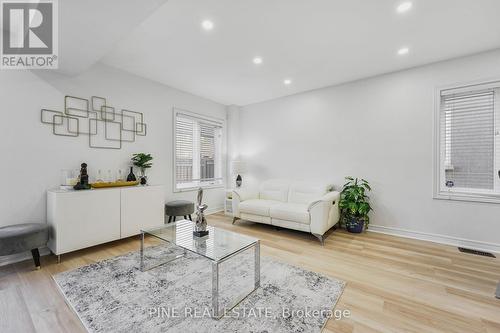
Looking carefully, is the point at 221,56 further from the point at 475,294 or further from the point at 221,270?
the point at 475,294

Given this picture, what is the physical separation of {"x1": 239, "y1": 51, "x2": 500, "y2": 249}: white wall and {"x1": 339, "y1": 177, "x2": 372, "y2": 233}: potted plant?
0.20 m

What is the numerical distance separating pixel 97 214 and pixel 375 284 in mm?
3289

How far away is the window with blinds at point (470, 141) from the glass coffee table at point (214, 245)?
3080 millimetres

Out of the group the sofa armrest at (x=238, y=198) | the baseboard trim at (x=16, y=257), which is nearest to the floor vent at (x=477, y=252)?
the sofa armrest at (x=238, y=198)

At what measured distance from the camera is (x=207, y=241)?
2.03 m

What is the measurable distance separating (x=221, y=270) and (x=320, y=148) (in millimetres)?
2913

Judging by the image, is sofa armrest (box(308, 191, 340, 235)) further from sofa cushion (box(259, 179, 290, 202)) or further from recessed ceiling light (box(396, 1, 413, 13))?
recessed ceiling light (box(396, 1, 413, 13))

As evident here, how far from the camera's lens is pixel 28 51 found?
2410mm

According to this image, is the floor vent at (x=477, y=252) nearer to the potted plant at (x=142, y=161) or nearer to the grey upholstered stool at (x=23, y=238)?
the potted plant at (x=142, y=161)

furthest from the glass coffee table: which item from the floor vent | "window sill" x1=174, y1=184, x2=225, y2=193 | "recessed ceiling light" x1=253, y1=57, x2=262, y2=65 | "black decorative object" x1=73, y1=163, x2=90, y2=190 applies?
the floor vent

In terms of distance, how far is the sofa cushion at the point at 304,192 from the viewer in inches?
149

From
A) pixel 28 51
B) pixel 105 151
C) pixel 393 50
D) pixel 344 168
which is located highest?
pixel 393 50

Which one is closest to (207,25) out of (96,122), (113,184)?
(96,122)

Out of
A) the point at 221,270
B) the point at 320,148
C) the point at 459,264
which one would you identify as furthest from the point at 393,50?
the point at 221,270
